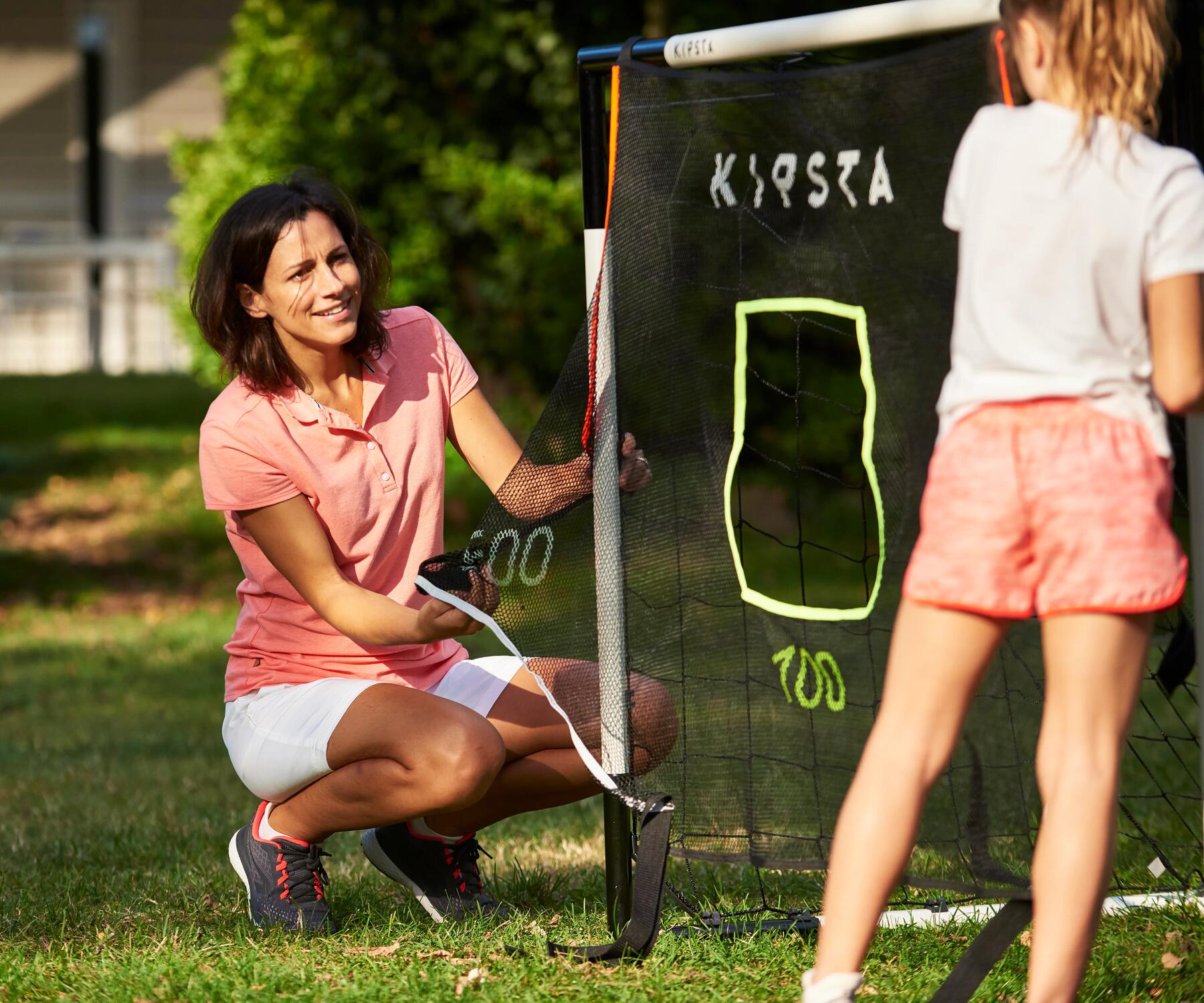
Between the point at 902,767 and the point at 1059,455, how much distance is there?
487mm

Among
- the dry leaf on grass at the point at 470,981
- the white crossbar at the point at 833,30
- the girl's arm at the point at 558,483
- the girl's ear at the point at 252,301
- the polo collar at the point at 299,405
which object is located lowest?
the dry leaf on grass at the point at 470,981

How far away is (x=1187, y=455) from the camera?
298 cm

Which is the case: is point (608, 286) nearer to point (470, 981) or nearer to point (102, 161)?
point (470, 981)

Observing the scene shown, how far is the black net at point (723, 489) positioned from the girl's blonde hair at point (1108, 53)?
0.67 metres

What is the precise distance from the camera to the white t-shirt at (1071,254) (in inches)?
80.6

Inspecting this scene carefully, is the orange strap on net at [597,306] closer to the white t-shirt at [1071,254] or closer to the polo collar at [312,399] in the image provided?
the polo collar at [312,399]

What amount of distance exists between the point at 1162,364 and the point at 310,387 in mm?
1914

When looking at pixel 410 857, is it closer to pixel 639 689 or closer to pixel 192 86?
pixel 639 689

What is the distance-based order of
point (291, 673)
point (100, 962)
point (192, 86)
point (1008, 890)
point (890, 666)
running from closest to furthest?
point (890, 666)
point (1008, 890)
point (100, 962)
point (291, 673)
point (192, 86)

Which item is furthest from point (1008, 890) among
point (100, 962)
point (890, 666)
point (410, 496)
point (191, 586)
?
point (191, 586)

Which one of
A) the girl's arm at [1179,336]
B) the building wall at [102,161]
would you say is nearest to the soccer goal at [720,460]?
the girl's arm at [1179,336]

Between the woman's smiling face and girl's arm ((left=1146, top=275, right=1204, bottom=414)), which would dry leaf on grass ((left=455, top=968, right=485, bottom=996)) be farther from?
girl's arm ((left=1146, top=275, right=1204, bottom=414))

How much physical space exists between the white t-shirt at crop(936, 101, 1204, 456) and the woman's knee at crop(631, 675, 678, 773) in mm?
1081

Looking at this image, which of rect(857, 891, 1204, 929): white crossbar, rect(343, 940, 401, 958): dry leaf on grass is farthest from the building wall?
rect(857, 891, 1204, 929): white crossbar
